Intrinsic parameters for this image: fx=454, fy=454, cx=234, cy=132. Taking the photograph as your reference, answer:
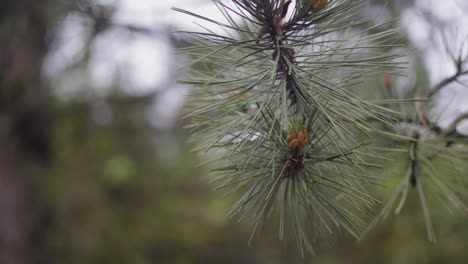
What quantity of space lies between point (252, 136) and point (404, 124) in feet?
1.01

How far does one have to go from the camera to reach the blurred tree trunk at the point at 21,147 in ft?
5.53

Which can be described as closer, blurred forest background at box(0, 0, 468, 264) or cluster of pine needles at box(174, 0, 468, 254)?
cluster of pine needles at box(174, 0, 468, 254)

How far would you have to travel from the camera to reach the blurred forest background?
1376mm

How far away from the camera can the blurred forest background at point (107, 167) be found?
4.51 feet

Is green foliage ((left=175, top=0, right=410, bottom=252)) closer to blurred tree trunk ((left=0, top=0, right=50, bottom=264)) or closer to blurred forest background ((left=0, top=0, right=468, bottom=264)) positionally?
blurred forest background ((left=0, top=0, right=468, bottom=264))

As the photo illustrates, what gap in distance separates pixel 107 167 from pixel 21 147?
53 cm

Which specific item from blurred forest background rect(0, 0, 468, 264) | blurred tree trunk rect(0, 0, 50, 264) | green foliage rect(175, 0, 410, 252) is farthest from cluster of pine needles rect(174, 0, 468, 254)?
blurred tree trunk rect(0, 0, 50, 264)

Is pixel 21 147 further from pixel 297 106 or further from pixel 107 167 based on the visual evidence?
pixel 297 106

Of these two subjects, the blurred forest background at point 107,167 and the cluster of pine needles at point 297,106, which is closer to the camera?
the cluster of pine needles at point 297,106

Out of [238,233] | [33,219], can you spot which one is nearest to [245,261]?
[238,233]

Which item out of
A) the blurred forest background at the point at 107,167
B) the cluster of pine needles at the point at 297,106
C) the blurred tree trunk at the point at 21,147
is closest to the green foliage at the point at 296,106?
the cluster of pine needles at the point at 297,106

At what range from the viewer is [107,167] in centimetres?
228

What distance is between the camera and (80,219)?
2137mm

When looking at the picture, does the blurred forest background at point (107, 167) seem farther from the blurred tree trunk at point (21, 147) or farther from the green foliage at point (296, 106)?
the green foliage at point (296, 106)
